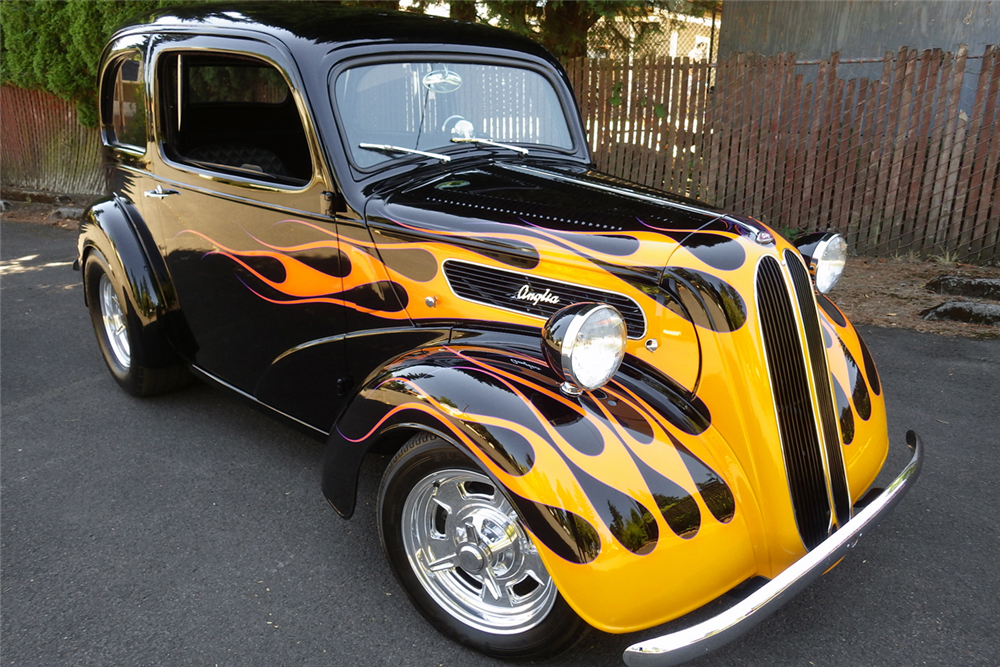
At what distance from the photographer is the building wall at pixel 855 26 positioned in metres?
7.27

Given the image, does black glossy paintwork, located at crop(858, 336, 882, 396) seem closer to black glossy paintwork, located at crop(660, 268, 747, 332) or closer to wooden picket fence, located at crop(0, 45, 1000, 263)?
black glossy paintwork, located at crop(660, 268, 747, 332)

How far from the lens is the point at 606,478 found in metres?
1.94

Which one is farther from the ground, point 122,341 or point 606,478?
point 606,478

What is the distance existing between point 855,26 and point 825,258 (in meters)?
6.86

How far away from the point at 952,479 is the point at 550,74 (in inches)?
101

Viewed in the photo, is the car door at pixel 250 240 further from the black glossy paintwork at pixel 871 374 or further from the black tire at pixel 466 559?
the black glossy paintwork at pixel 871 374

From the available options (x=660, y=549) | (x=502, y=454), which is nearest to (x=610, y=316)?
(x=502, y=454)

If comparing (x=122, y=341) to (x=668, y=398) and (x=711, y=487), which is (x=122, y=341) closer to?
(x=668, y=398)

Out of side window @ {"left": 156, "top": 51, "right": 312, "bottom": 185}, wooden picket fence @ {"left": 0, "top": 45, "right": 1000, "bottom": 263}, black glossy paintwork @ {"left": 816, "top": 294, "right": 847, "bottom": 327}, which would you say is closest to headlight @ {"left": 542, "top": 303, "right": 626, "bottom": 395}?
black glossy paintwork @ {"left": 816, "top": 294, "right": 847, "bottom": 327}

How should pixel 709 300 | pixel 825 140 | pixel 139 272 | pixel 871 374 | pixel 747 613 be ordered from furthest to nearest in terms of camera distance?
pixel 825 140, pixel 139 272, pixel 871 374, pixel 709 300, pixel 747 613

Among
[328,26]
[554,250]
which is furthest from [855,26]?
[554,250]

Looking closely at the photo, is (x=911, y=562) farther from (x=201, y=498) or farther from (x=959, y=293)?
(x=959, y=293)

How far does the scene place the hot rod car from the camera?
1.97 metres

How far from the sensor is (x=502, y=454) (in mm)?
1994
